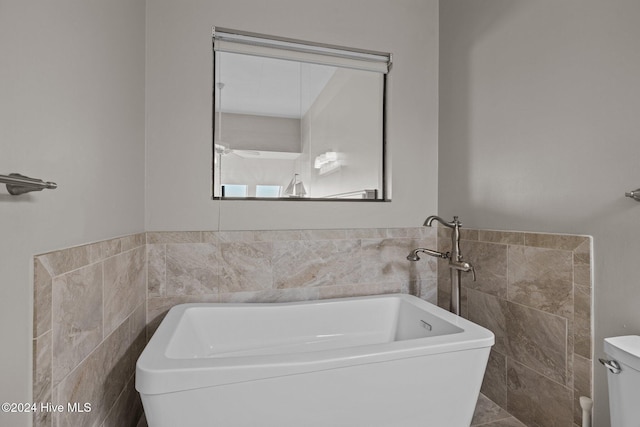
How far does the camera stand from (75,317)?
857 mm

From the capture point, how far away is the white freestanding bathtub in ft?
2.81

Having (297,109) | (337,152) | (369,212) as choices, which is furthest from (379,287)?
(297,109)

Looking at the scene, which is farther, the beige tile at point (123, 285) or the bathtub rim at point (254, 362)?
the beige tile at point (123, 285)

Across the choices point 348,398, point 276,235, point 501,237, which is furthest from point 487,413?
point 276,235

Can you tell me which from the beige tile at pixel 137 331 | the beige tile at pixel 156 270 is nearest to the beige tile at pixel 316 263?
the beige tile at pixel 156 270

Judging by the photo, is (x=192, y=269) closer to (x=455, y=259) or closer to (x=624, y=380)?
(x=455, y=259)

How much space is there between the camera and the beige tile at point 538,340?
4.08 feet

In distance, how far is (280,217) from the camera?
68.5 inches

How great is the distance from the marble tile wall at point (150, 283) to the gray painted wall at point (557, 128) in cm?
58

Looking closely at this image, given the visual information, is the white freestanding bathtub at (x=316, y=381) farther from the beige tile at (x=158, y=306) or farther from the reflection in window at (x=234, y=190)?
the reflection in window at (x=234, y=190)

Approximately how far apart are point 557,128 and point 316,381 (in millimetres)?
1320

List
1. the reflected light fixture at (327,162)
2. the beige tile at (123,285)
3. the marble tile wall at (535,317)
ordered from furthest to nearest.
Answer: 1. the reflected light fixture at (327,162)
2. the marble tile wall at (535,317)
3. the beige tile at (123,285)

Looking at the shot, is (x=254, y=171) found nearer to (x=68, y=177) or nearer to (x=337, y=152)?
(x=337, y=152)

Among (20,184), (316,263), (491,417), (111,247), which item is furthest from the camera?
(316,263)
